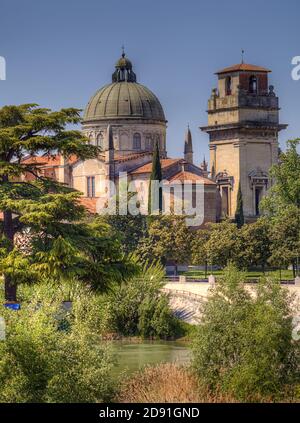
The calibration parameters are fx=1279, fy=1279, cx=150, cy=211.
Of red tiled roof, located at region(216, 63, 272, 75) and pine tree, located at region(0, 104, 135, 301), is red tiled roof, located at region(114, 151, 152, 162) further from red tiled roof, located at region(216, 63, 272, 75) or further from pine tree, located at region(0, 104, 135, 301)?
pine tree, located at region(0, 104, 135, 301)

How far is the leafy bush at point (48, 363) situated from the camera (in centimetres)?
3184

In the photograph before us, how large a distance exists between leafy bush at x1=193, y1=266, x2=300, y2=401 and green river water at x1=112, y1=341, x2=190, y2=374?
29.0ft

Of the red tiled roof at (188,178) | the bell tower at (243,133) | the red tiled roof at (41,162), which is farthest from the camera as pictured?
the bell tower at (243,133)

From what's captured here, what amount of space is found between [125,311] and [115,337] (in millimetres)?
1434

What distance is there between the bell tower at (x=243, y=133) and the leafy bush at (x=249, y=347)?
163ft

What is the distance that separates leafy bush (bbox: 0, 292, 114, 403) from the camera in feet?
104

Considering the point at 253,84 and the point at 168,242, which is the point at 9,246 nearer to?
the point at 168,242

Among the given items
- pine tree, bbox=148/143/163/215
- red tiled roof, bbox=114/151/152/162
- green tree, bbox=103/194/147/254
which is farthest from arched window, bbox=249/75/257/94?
green tree, bbox=103/194/147/254

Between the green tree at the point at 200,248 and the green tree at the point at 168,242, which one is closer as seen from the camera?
the green tree at the point at 200,248

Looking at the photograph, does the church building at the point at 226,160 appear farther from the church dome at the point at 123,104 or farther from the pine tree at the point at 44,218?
the pine tree at the point at 44,218

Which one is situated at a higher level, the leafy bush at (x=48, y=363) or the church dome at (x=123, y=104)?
the church dome at (x=123, y=104)

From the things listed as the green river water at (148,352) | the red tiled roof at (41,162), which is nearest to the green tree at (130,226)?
the red tiled roof at (41,162)
